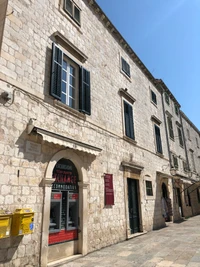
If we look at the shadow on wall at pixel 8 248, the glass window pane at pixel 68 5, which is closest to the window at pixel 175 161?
the glass window pane at pixel 68 5

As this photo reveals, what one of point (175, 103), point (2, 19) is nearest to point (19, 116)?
point (2, 19)

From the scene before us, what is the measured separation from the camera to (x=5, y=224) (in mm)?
3951

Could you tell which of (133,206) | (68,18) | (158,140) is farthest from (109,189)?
(158,140)

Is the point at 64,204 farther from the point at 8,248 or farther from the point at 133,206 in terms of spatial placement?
the point at 133,206

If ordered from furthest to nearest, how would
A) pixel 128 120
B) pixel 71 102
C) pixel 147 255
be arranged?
pixel 128 120, pixel 71 102, pixel 147 255

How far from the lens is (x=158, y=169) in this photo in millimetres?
12609

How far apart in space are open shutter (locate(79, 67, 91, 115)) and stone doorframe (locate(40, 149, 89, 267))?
1.61 m

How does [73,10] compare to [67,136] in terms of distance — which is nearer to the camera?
[67,136]

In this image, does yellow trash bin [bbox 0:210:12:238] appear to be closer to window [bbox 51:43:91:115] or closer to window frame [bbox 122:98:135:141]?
window [bbox 51:43:91:115]

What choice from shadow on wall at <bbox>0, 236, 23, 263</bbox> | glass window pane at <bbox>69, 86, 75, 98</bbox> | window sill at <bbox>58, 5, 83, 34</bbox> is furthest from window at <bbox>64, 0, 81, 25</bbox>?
shadow on wall at <bbox>0, 236, 23, 263</bbox>

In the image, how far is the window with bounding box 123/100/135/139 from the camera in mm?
10028

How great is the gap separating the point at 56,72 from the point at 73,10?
10.6 ft

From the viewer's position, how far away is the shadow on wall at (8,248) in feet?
13.2

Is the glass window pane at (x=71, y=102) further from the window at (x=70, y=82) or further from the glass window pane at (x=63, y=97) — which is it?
the glass window pane at (x=63, y=97)
